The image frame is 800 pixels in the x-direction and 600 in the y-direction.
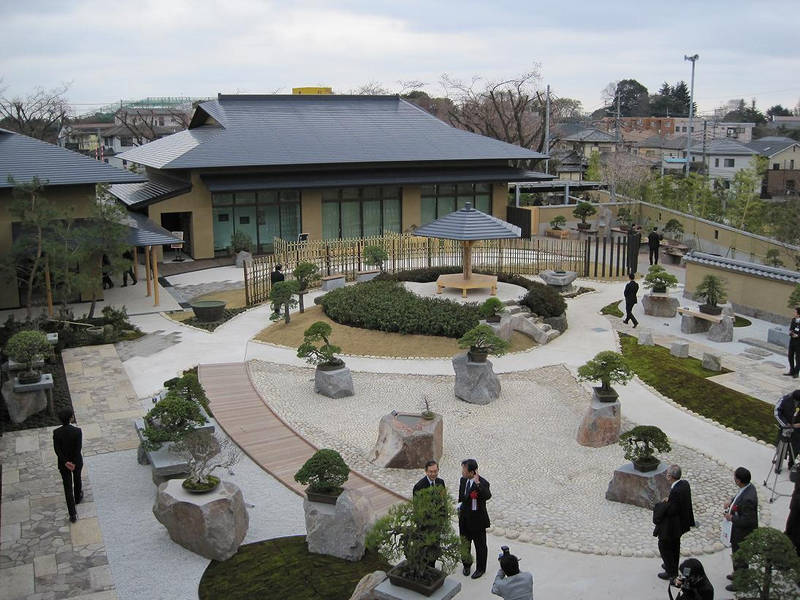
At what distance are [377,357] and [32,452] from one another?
8341mm

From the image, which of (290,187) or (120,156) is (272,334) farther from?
(120,156)

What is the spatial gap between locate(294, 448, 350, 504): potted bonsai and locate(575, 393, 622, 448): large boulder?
222 inches

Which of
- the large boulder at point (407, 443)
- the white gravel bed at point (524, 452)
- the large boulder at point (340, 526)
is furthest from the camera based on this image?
the large boulder at point (407, 443)

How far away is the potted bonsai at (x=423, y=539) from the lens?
853 centimetres

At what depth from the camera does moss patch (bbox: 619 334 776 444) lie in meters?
15.8

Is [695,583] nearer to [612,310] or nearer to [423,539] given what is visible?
[423,539]

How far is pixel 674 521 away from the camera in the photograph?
→ 986cm

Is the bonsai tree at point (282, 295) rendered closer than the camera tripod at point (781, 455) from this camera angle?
No

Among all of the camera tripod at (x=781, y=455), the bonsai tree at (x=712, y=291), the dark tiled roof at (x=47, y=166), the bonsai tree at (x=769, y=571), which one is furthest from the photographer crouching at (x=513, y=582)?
the dark tiled roof at (x=47, y=166)

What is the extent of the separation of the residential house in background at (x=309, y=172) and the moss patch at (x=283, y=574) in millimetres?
24355

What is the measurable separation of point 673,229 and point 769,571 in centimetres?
3299

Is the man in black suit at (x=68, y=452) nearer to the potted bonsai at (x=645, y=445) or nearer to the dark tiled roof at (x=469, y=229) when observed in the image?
the potted bonsai at (x=645, y=445)

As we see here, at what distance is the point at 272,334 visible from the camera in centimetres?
2184

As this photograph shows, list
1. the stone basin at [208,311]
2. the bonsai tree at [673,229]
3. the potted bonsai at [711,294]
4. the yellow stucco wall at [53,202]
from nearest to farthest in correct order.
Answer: the potted bonsai at [711,294], the stone basin at [208,311], the yellow stucco wall at [53,202], the bonsai tree at [673,229]
